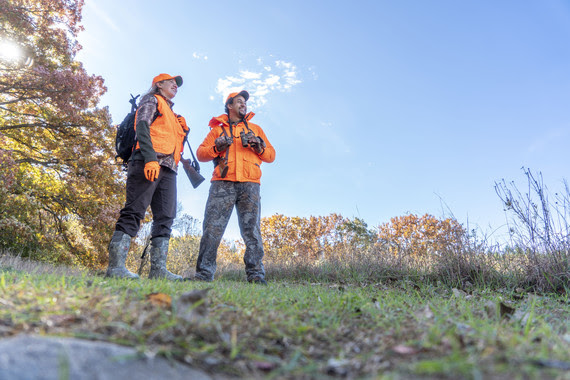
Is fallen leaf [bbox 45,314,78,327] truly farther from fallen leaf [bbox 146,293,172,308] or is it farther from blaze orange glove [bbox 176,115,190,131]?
blaze orange glove [bbox 176,115,190,131]

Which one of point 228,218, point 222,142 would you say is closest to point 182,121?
point 222,142

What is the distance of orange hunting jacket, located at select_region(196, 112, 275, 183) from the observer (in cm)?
533

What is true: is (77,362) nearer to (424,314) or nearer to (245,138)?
(424,314)

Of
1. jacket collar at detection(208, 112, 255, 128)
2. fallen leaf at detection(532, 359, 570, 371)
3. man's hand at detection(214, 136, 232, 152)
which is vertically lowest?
fallen leaf at detection(532, 359, 570, 371)

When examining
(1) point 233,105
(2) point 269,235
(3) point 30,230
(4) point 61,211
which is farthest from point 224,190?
(2) point 269,235

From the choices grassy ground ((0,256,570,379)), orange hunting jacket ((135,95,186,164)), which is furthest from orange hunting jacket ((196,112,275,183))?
grassy ground ((0,256,570,379))

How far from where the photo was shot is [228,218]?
5.36 meters

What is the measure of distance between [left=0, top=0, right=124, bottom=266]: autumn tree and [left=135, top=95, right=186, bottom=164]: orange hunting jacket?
6307 millimetres

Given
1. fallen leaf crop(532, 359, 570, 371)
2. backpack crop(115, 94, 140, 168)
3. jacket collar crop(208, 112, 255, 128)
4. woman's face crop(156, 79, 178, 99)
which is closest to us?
fallen leaf crop(532, 359, 570, 371)

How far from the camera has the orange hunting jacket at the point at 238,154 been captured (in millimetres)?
5332

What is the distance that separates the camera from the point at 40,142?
10688mm

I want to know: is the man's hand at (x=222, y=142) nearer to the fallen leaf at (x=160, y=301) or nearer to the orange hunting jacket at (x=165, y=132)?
the orange hunting jacket at (x=165, y=132)

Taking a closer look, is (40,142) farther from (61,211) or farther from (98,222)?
(98,222)

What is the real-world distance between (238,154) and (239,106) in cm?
81
